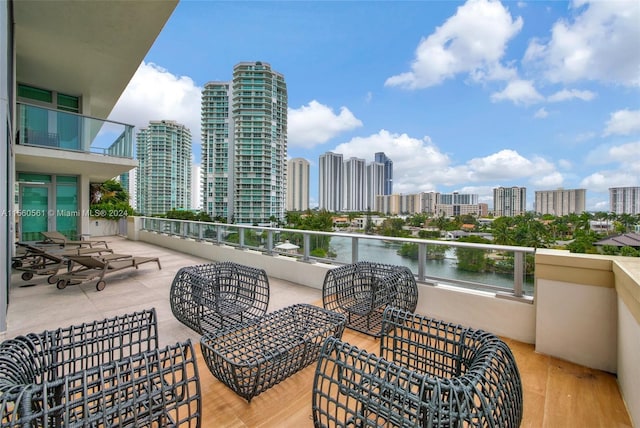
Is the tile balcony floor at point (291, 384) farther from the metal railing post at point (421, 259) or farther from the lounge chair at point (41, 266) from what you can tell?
the metal railing post at point (421, 259)

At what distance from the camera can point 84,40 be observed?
21.7ft

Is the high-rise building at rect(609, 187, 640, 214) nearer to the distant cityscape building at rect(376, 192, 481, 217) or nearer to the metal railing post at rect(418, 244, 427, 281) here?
the metal railing post at rect(418, 244, 427, 281)

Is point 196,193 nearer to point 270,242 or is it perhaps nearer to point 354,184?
point 354,184

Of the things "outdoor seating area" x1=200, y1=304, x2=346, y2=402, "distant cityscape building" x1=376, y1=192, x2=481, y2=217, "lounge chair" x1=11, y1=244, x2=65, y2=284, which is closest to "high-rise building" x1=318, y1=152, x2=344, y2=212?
"distant cityscape building" x1=376, y1=192, x2=481, y2=217

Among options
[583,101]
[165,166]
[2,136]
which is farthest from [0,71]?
[583,101]

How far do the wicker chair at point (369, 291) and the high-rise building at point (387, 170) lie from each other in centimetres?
5093

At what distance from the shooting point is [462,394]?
1348 millimetres

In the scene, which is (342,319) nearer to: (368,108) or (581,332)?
(581,332)

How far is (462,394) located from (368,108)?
41.9 m

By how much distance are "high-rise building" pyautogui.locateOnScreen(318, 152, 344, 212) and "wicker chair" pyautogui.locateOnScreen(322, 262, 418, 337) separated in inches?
1832

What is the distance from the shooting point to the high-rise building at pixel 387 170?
55.0 m

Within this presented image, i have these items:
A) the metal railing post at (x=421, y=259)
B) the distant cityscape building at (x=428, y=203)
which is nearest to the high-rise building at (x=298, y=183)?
the distant cityscape building at (x=428, y=203)

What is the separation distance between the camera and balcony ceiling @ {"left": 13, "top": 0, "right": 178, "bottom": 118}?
17.9ft

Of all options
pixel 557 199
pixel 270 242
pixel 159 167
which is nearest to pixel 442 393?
pixel 270 242
